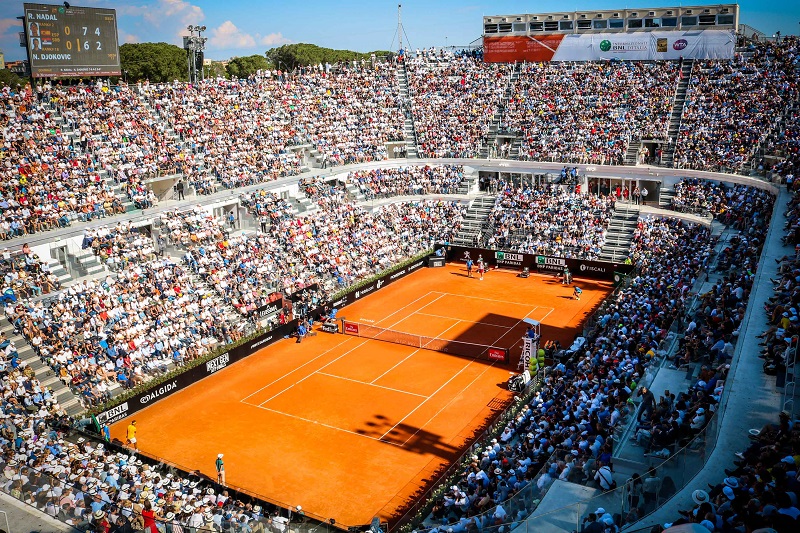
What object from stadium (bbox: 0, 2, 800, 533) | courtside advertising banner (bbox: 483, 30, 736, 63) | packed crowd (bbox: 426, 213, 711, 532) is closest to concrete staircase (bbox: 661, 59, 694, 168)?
stadium (bbox: 0, 2, 800, 533)

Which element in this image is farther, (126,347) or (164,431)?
(126,347)

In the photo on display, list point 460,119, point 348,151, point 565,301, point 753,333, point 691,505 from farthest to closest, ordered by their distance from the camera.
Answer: point 460,119, point 348,151, point 565,301, point 753,333, point 691,505

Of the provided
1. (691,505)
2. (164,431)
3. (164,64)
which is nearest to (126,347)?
(164,431)

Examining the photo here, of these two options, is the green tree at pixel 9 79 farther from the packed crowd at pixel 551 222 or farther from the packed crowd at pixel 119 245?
the packed crowd at pixel 551 222

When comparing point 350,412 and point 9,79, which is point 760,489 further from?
point 9,79

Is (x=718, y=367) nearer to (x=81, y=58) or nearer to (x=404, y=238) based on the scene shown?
(x=404, y=238)

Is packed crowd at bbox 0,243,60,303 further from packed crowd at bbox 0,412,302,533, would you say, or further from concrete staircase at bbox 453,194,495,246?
concrete staircase at bbox 453,194,495,246

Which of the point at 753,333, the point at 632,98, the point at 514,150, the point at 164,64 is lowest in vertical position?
the point at 753,333
